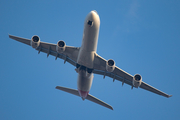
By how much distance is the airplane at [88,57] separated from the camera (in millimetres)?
26362

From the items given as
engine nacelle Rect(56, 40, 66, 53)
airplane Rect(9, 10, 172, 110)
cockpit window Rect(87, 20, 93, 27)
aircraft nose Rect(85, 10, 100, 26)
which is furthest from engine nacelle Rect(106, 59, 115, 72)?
engine nacelle Rect(56, 40, 66, 53)

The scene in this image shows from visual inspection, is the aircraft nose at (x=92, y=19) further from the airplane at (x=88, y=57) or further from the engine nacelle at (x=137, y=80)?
the engine nacelle at (x=137, y=80)

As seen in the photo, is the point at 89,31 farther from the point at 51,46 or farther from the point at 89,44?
the point at 51,46

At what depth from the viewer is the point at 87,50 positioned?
2742 centimetres

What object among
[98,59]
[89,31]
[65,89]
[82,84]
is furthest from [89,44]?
[65,89]

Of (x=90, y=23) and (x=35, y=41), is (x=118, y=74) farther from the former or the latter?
(x=35, y=41)

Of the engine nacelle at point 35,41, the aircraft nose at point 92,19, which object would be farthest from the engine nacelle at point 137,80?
the engine nacelle at point 35,41

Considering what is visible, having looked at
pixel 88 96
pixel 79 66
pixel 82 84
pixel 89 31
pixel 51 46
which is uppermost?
pixel 89 31

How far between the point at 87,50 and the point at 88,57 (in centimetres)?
128

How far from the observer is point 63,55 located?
32594mm

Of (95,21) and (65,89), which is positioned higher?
(95,21)

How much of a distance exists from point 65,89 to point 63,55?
6.57 m

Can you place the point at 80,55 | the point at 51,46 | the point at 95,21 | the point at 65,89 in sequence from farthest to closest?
the point at 65,89, the point at 51,46, the point at 80,55, the point at 95,21

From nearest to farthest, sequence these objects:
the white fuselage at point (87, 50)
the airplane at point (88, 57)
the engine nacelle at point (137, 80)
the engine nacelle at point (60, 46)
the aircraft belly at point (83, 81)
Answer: the white fuselage at point (87, 50) < the airplane at point (88, 57) < the engine nacelle at point (60, 46) < the engine nacelle at point (137, 80) < the aircraft belly at point (83, 81)
